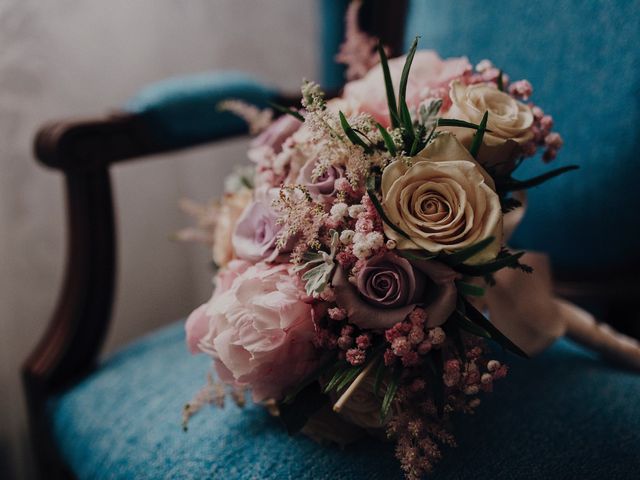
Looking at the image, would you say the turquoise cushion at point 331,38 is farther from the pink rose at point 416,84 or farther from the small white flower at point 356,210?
the small white flower at point 356,210

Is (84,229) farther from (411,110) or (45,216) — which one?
(411,110)

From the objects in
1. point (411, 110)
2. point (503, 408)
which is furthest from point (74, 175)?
point (503, 408)

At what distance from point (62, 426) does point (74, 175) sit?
31 cm

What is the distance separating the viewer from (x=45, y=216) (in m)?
1.10

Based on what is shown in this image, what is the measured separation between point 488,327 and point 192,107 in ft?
1.66

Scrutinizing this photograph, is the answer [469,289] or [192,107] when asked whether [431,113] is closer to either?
→ [469,289]

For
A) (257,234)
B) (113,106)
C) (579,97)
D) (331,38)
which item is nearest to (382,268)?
(257,234)

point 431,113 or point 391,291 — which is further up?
point 431,113

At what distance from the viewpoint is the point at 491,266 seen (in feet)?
1.48

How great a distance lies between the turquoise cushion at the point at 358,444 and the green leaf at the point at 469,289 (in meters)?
0.16

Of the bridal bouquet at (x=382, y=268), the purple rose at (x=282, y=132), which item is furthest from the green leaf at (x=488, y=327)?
the purple rose at (x=282, y=132)

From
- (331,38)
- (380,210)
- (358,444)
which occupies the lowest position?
(358,444)

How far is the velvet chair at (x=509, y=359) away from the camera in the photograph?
1.77 ft

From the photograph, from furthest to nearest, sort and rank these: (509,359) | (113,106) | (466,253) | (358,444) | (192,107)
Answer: (113,106), (192,107), (509,359), (358,444), (466,253)
